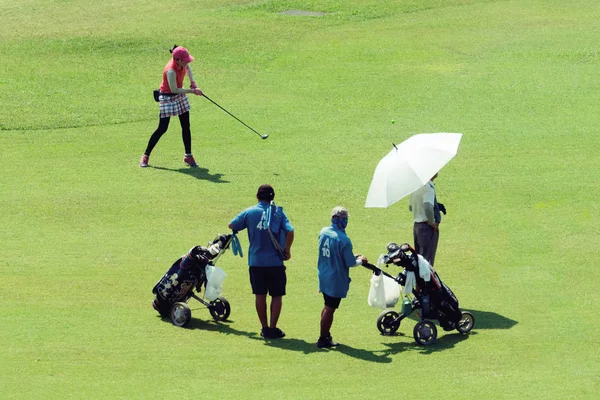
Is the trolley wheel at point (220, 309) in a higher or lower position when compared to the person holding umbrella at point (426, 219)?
lower

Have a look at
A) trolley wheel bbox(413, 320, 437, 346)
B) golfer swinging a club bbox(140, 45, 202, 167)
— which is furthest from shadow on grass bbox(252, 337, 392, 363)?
golfer swinging a club bbox(140, 45, 202, 167)

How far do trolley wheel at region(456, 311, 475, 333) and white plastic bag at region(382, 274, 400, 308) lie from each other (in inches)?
32.6

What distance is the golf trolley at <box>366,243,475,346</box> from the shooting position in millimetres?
11844

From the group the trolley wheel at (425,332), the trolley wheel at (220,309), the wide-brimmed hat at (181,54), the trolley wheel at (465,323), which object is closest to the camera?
the trolley wheel at (425,332)

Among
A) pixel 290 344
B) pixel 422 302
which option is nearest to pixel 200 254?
pixel 290 344

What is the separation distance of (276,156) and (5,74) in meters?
8.55

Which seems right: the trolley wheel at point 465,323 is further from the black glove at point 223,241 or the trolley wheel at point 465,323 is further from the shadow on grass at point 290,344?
the black glove at point 223,241

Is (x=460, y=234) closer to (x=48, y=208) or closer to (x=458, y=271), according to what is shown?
(x=458, y=271)

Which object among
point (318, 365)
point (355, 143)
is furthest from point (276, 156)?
point (318, 365)

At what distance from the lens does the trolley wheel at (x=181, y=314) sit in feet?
40.1

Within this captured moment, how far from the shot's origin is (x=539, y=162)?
1834 cm

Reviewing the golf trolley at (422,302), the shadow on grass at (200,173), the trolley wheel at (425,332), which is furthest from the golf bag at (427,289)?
the shadow on grass at (200,173)

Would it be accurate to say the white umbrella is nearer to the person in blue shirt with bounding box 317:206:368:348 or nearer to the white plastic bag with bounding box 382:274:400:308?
the person in blue shirt with bounding box 317:206:368:348

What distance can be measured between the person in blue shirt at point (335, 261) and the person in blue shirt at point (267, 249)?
1.59 feet
